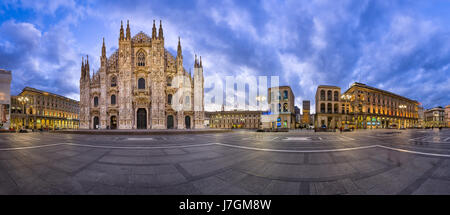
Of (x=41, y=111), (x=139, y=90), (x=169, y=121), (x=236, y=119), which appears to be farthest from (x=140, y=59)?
(x=41, y=111)

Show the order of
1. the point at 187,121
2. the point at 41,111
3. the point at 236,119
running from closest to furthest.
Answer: the point at 187,121 → the point at 41,111 → the point at 236,119

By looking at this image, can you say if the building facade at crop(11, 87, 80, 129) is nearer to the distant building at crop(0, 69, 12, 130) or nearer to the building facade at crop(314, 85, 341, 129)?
the distant building at crop(0, 69, 12, 130)

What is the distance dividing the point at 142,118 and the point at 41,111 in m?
53.4

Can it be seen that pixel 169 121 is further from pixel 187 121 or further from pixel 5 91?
pixel 5 91

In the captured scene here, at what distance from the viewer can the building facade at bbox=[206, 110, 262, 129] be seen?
6600 cm

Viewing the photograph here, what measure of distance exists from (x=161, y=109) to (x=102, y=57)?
15.6 metres

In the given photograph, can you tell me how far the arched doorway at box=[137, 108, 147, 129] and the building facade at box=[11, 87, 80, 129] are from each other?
121ft

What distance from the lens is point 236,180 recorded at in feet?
11.0

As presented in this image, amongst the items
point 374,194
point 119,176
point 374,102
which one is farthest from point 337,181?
point 374,102

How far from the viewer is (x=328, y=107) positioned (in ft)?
159

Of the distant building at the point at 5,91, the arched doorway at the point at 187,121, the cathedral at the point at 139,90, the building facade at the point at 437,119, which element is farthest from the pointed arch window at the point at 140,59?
the building facade at the point at 437,119

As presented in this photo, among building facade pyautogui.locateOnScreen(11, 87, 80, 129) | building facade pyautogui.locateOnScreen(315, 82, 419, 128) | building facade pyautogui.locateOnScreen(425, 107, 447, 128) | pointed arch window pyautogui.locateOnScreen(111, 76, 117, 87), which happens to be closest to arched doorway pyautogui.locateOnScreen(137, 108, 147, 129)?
pointed arch window pyautogui.locateOnScreen(111, 76, 117, 87)

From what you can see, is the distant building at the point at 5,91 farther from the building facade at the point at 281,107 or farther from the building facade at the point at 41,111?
the building facade at the point at 281,107
